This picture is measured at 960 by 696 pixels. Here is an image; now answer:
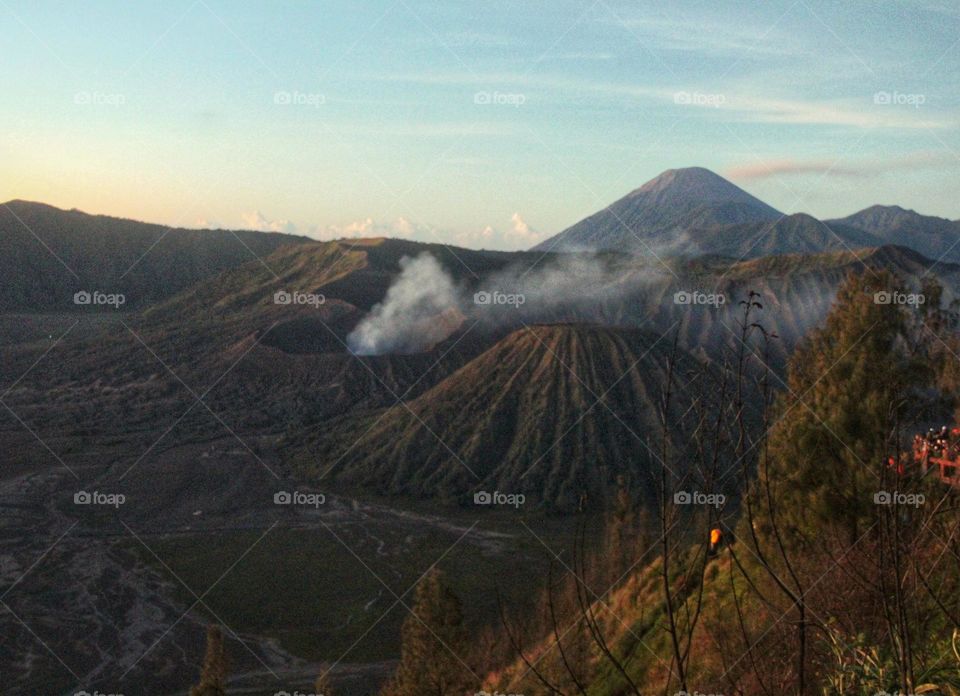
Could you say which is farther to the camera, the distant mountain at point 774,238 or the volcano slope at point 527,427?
the distant mountain at point 774,238

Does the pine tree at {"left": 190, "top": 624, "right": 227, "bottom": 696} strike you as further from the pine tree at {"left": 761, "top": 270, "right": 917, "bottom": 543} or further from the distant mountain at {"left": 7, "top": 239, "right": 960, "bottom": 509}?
the distant mountain at {"left": 7, "top": 239, "right": 960, "bottom": 509}

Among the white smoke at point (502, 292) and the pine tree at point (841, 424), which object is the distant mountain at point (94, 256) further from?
the pine tree at point (841, 424)

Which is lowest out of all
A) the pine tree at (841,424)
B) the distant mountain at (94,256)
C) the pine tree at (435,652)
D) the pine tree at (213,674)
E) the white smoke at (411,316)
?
the pine tree at (213,674)

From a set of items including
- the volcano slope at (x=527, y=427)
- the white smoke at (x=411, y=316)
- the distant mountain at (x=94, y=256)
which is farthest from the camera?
the distant mountain at (x=94, y=256)

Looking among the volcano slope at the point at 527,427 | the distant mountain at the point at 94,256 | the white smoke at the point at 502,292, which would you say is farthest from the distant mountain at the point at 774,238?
the volcano slope at the point at 527,427

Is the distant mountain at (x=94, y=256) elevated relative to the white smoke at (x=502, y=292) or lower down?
elevated
